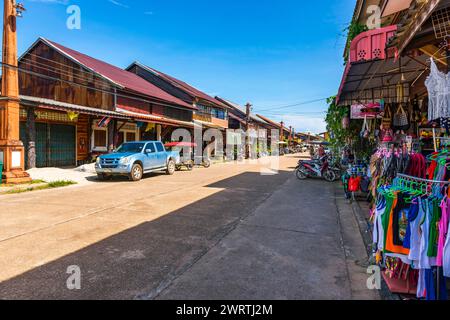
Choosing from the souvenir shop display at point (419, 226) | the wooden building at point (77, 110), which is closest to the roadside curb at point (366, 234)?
the souvenir shop display at point (419, 226)

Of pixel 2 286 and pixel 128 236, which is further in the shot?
pixel 128 236

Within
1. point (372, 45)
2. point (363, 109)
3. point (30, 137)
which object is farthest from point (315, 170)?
point (30, 137)

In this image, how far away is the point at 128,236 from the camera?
493 cm

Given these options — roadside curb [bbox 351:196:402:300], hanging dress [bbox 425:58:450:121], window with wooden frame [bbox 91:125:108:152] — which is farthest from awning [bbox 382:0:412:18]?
window with wooden frame [bbox 91:125:108:152]

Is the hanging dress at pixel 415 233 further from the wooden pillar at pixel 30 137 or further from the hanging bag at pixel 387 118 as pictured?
the wooden pillar at pixel 30 137

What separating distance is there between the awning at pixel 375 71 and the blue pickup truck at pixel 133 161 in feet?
28.7

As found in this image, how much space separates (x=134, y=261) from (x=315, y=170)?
11.3m

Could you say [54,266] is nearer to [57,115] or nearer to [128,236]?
[128,236]

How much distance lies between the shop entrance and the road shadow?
42.5 feet

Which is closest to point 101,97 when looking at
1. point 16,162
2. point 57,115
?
point 57,115

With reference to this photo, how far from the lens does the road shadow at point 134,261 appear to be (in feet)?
10.0

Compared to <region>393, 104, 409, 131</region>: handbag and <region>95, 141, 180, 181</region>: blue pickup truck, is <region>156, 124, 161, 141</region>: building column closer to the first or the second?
<region>95, 141, 180, 181</region>: blue pickup truck

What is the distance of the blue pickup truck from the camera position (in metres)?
12.1
